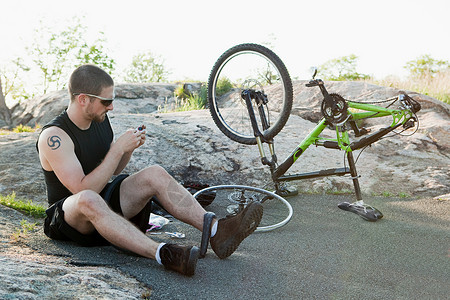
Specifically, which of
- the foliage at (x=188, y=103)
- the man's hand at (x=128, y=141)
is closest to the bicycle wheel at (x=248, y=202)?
the man's hand at (x=128, y=141)

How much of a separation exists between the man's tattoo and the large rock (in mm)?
2479

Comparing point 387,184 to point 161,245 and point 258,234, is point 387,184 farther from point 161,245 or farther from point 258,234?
point 161,245

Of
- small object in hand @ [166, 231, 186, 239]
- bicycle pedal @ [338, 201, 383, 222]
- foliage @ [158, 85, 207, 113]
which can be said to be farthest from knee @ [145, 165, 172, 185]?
foliage @ [158, 85, 207, 113]

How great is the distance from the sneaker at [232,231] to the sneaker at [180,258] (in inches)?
11.8

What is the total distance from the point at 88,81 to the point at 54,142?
0.45 metres

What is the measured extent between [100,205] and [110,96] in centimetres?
78

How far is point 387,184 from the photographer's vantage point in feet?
17.6

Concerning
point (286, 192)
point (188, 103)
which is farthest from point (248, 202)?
point (188, 103)

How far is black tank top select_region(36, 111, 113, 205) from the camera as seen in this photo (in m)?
2.89

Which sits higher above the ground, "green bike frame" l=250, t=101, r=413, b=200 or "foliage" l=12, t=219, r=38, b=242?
"green bike frame" l=250, t=101, r=413, b=200

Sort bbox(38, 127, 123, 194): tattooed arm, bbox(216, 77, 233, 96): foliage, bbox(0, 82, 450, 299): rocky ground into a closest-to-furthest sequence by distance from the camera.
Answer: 1. bbox(38, 127, 123, 194): tattooed arm
2. bbox(216, 77, 233, 96): foliage
3. bbox(0, 82, 450, 299): rocky ground

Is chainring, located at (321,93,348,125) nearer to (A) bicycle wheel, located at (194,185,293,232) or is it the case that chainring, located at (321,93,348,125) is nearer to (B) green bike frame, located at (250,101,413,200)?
(B) green bike frame, located at (250,101,413,200)

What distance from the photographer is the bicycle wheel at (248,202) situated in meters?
4.24

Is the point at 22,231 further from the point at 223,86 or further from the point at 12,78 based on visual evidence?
the point at 12,78
